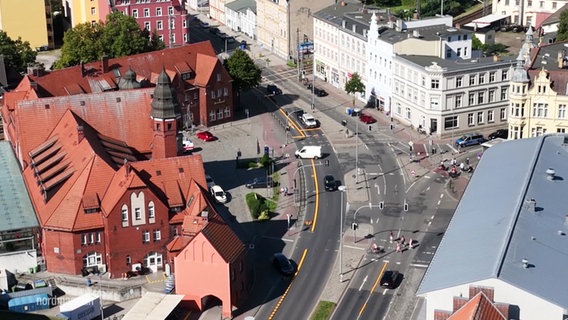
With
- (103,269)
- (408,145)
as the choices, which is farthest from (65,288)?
(408,145)

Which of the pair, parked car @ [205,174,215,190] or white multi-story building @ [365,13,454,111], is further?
white multi-story building @ [365,13,454,111]

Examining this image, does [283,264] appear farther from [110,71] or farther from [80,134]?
→ [110,71]

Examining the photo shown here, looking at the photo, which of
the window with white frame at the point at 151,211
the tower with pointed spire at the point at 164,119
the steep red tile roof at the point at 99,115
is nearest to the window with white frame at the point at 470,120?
the tower with pointed spire at the point at 164,119

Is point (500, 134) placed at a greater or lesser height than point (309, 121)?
greater

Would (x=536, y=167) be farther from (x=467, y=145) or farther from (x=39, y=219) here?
(x=39, y=219)

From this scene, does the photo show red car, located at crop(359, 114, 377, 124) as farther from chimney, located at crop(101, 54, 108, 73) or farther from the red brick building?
the red brick building

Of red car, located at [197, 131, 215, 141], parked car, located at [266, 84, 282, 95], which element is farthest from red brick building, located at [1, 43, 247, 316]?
parked car, located at [266, 84, 282, 95]

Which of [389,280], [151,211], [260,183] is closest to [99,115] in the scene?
[151,211]
